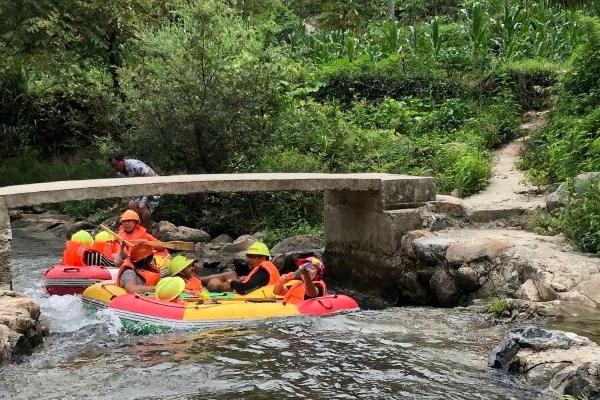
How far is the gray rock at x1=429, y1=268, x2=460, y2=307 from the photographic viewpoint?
8.55 meters

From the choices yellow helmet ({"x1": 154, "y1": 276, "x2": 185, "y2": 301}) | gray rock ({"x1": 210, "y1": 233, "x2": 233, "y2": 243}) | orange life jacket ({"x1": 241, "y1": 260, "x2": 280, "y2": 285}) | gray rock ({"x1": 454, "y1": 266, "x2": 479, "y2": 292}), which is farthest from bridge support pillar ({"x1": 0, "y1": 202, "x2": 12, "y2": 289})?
gray rock ({"x1": 210, "y1": 233, "x2": 233, "y2": 243})

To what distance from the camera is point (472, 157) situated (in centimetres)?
1181

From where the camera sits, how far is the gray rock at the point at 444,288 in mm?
8551

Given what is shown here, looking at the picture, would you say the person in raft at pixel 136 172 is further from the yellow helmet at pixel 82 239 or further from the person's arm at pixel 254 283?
the person's arm at pixel 254 283

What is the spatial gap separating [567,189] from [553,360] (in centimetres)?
393

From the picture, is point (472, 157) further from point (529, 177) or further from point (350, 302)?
point (350, 302)

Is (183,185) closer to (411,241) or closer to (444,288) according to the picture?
(411,241)

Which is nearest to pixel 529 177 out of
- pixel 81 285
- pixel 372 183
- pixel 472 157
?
pixel 472 157

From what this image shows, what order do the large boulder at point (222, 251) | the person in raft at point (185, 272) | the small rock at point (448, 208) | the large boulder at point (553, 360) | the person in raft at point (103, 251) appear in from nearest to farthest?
the large boulder at point (553, 360) → the person in raft at point (185, 272) → the person in raft at point (103, 251) → the small rock at point (448, 208) → the large boulder at point (222, 251)

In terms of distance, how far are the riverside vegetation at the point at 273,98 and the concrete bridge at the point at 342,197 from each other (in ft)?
5.35

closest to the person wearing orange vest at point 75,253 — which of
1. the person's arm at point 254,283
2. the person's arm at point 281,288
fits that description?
the person's arm at point 254,283

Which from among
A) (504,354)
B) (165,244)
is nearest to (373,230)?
(165,244)

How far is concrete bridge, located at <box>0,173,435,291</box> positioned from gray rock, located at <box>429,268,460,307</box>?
3.10ft

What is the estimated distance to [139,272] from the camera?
8430 mm
